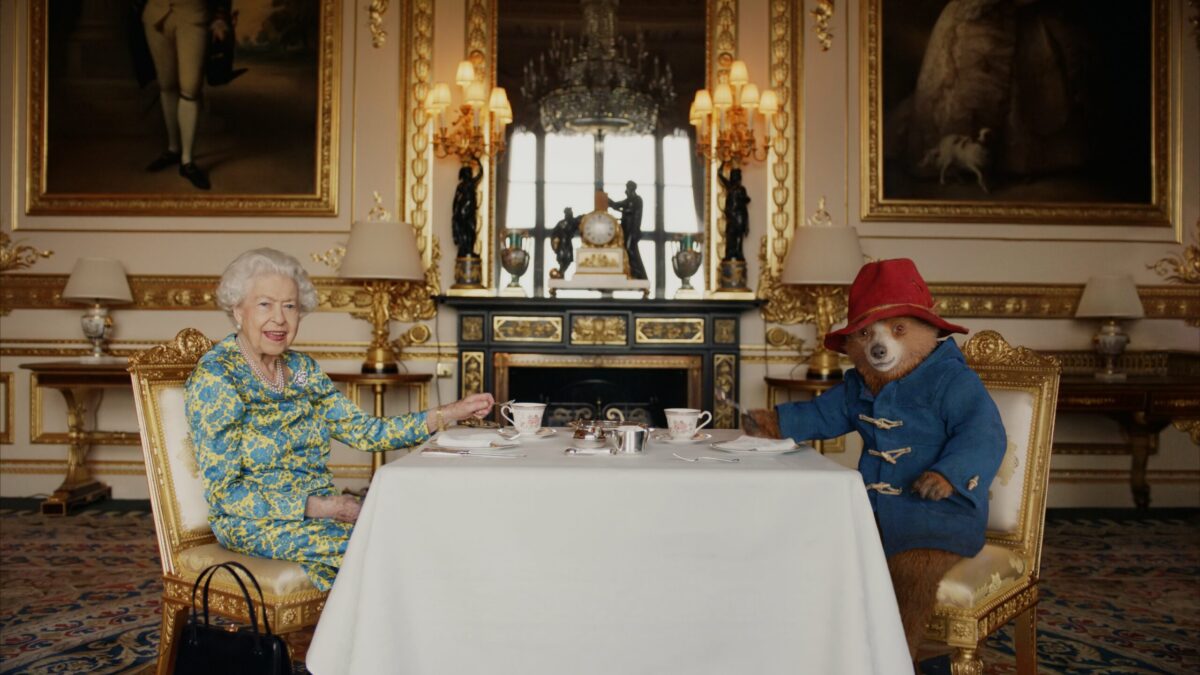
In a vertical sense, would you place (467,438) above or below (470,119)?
below

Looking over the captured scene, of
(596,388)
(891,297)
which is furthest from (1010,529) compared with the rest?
(596,388)

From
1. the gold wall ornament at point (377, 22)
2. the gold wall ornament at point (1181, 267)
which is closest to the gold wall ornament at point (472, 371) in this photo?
the gold wall ornament at point (377, 22)

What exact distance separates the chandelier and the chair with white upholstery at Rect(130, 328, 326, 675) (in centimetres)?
344

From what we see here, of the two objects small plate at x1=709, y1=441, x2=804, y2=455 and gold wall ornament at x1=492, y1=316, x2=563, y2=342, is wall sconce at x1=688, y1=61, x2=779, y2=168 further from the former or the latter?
small plate at x1=709, y1=441, x2=804, y2=455

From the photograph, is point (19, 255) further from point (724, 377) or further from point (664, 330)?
point (724, 377)

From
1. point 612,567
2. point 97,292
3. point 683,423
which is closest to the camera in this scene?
point 612,567

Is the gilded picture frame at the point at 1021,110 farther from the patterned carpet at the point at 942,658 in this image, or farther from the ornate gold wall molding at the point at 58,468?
the ornate gold wall molding at the point at 58,468

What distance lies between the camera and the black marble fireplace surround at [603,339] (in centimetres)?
516

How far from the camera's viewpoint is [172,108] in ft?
18.0

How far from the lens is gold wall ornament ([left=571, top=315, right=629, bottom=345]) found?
5.18 m

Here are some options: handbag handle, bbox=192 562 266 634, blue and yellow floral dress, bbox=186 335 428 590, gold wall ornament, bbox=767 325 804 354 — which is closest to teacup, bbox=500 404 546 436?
blue and yellow floral dress, bbox=186 335 428 590

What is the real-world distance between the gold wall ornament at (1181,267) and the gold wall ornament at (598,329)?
3316mm

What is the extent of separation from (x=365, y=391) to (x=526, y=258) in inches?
51.3

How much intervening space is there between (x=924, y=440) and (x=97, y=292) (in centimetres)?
469
